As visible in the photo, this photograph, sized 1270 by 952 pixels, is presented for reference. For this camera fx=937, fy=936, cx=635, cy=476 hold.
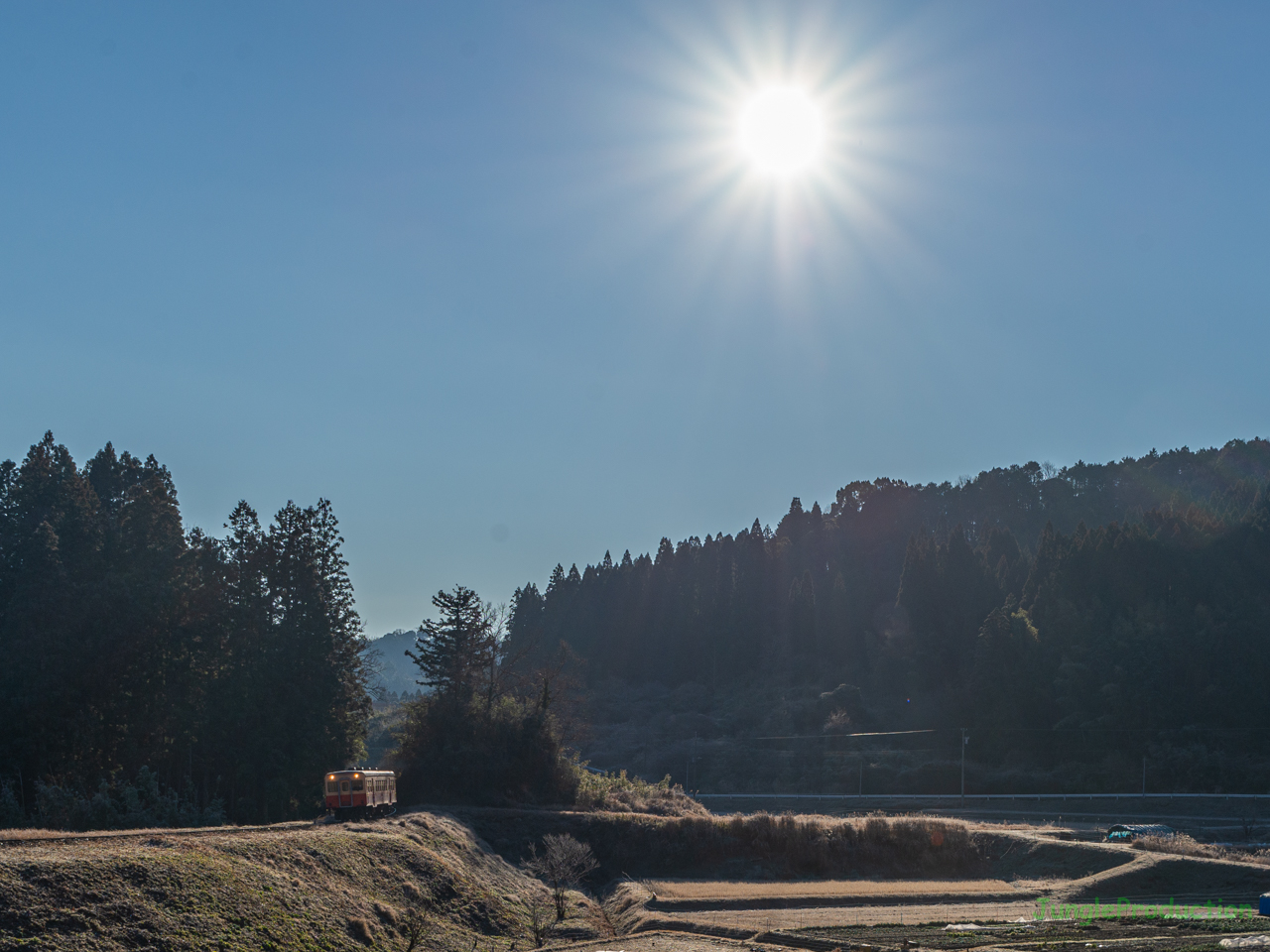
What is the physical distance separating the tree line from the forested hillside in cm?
6358

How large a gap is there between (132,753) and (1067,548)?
107159 mm

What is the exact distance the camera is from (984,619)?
122m

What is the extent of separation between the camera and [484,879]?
1596 inches

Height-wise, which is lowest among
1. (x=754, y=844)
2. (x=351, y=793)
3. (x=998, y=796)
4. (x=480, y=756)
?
(x=998, y=796)

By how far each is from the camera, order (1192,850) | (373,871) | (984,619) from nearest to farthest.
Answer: (373,871), (1192,850), (984,619)

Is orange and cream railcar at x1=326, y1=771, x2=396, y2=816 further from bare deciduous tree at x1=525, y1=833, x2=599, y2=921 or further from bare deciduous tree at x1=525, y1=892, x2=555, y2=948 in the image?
bare deciduous tree at x1=525, y1=892, x2=555, y2=948

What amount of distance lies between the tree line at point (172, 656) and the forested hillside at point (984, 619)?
63.6 m

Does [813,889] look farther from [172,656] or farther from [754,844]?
[172,656]

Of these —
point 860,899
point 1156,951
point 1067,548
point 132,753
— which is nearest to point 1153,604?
point 1067,548

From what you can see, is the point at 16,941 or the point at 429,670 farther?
the point at 429,670

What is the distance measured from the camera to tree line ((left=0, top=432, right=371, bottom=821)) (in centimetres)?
5206

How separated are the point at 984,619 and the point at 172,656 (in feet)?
320

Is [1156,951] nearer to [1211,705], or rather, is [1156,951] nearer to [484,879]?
[484,879]

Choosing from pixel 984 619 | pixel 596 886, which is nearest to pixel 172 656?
pixel 596 886
